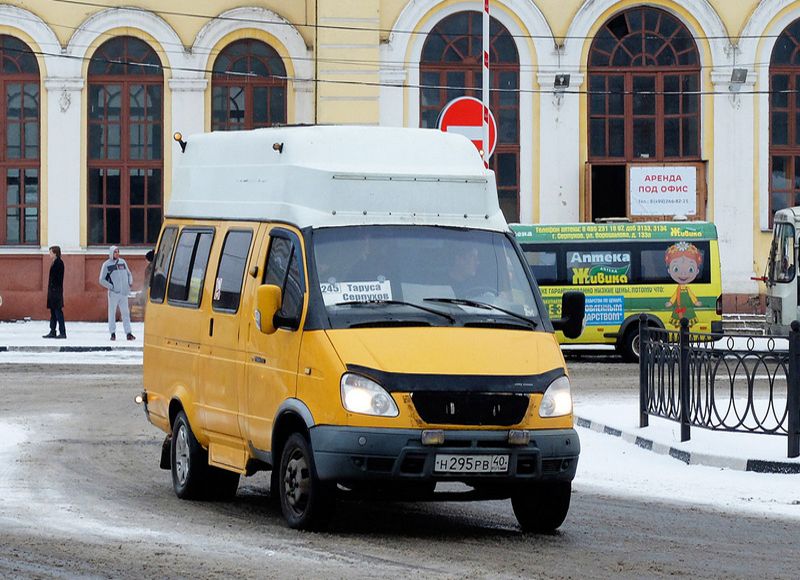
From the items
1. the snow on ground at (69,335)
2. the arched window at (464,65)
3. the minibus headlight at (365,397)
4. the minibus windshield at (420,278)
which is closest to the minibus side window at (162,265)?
the minibus windshield at (420,278)

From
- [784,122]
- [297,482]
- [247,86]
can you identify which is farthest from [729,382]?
[247,86]

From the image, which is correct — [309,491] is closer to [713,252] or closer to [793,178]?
[713,252]

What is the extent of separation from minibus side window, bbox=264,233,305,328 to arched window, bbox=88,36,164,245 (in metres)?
26.3

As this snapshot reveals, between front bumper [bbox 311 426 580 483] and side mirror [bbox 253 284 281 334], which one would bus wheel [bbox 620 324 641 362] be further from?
front bumper [bbox 311 426 580 483]

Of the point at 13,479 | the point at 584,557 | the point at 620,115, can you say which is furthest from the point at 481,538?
the point at 620,115

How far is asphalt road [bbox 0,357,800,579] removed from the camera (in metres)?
8.92

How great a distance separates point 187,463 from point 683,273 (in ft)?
59.2

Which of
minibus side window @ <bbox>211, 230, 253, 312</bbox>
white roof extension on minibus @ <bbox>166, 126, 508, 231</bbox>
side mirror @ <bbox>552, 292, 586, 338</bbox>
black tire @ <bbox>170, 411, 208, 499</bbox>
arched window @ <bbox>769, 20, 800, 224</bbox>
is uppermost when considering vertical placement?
arched window @ <bbox>769, 20, 800, 224</bbox>

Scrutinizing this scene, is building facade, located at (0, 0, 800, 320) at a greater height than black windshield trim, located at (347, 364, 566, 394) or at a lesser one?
greater

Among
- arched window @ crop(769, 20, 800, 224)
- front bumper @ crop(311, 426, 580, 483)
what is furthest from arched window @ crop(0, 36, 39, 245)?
front bumper @ crop(311, 426, 580, 483)

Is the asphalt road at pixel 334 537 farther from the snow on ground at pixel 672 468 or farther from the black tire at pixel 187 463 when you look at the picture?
the snow on ground at pixel 672 468

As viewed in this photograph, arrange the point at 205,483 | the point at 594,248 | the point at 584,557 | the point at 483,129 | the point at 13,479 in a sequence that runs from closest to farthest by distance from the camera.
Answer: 1. the point at 584,557
2. the point at 205,483
3. the point at 13,479
4. the point at 483,129
5. the point at 594,248

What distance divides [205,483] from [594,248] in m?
17.7

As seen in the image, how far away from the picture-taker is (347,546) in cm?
967
